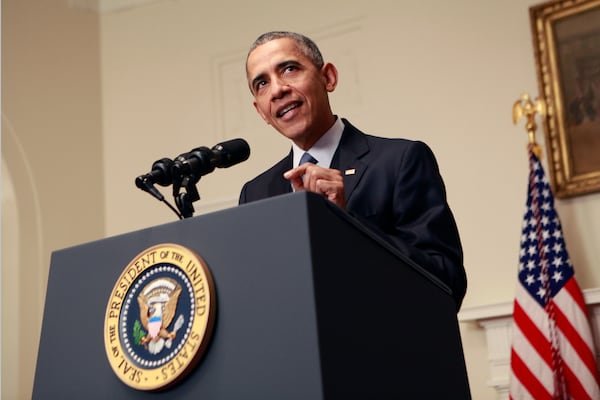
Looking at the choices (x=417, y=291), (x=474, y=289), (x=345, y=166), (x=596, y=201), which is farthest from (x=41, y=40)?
(x=417, y=291)

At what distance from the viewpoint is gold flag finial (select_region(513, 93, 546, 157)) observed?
6.00 metres

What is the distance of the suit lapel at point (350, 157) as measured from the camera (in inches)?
101

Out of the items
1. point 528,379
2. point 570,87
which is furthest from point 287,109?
point 570,87

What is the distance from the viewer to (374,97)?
7051 mm

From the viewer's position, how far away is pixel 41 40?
8141 mm

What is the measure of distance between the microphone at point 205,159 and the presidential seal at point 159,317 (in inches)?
15.1

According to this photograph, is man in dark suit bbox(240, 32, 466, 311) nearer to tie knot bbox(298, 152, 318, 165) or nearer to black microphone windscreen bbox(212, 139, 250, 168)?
tie knot bbox(298, 152, 318, 165)

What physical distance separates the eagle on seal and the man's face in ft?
3.78

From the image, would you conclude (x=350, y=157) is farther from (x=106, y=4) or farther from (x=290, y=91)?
(x=106, y=4)

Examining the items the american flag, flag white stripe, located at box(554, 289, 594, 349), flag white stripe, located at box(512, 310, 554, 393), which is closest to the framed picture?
the american flag

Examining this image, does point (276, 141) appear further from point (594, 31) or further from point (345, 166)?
point (345, 166)

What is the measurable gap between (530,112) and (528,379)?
6.31 feet

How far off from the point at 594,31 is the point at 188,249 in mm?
5195

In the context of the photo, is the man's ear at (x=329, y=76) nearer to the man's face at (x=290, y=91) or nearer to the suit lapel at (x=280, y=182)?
the man's face at (x=290, y=91)
